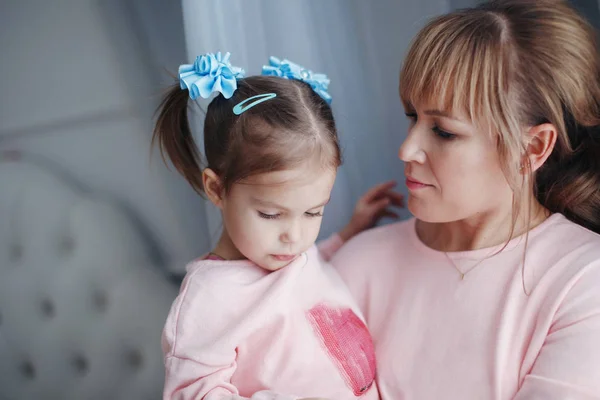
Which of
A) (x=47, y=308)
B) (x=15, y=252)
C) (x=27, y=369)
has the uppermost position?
(x=15, y=252)

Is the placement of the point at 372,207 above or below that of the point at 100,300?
above

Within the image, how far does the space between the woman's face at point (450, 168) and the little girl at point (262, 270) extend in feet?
0.58

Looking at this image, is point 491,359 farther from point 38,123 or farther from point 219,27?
point 38,123

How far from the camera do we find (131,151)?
191 cm

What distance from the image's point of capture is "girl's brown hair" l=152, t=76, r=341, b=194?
116 centimetres

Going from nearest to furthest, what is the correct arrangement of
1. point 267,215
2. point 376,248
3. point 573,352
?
point 573,352
point 267,215
point 376,248

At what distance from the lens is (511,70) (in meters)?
1.22

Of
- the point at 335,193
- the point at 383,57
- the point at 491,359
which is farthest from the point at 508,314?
the point at 383,57

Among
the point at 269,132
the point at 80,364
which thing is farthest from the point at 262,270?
the point at 80,364

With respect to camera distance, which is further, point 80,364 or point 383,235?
Answer: point 80,364

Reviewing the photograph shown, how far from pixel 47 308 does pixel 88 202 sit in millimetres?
345

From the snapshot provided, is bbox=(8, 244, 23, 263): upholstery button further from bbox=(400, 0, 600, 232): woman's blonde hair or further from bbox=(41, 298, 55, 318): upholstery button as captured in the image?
bbox=(400, 0, 600, 232): woman's blonde hair

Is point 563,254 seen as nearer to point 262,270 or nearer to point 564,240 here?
point 564,240

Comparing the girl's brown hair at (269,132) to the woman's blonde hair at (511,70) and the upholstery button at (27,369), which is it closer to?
the woman's blonde hair at (511,70)
